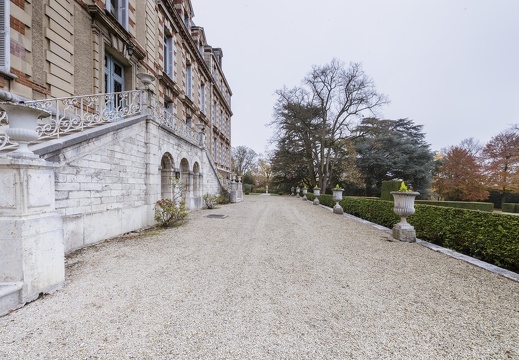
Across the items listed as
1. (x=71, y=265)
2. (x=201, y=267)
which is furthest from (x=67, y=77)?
(x=201, y=267)

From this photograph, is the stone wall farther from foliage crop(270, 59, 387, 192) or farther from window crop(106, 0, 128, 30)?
foliage crop(270, 59, 387, 192)

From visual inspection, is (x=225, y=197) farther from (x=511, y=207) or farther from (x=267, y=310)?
(x=511, y=207)

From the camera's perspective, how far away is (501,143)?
75.5 feet

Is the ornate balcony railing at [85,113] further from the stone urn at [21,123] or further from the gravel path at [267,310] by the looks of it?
the gravel path at [267,310]

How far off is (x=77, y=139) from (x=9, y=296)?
3147 mm

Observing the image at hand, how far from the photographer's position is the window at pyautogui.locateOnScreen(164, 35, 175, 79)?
1339cm

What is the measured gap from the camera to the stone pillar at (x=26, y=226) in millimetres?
2357

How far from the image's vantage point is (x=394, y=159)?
82.7ft

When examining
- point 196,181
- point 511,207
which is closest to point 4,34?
point 196,181

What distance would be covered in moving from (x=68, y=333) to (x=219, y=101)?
25.0 metres

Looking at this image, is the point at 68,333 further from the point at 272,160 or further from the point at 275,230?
the point at 272,160

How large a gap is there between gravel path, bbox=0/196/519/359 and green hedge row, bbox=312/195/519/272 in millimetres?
655

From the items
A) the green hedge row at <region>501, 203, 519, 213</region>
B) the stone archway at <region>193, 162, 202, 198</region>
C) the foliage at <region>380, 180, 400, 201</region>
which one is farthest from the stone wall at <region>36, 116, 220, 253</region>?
the green hedge row at <region>501, 203, 519, 213</region>

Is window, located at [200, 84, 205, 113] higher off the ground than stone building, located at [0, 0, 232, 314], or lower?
higher
